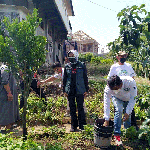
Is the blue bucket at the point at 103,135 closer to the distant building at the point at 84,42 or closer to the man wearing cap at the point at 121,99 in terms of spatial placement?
the man wearing cap at the point at 121,99

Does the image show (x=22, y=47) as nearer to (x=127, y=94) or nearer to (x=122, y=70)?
(x=127, y=94)

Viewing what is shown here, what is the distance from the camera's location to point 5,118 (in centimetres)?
474

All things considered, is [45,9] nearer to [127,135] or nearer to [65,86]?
[65,86]

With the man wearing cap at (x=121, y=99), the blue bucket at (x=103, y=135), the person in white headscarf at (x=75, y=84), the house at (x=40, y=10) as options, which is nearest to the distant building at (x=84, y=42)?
the house at (x=40, y=10)

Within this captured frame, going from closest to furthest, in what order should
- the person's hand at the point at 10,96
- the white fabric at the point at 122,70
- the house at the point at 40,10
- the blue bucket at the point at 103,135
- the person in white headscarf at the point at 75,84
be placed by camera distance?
1. the blue bucket at the point at 103,135
2. the white fabric at the point at 122,70
3. the person in white headscarf at the point at 75,84
4. the person's hand at the point at 10,96
5. the house at the point at 40,10

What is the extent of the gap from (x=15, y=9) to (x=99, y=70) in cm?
523

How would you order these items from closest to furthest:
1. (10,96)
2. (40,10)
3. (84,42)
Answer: (10,96) → (40,10) → (84,42)

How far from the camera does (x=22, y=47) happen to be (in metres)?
3.61

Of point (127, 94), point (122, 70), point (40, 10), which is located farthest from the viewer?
point (40, 10)

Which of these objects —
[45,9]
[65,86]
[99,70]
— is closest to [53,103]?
[65,86]

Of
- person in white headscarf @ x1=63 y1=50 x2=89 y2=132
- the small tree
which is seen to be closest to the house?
person in white headscarf @ x1=63 y1=50 x2=89 y2=132

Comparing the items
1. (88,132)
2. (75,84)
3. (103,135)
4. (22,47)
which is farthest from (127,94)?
(22,47)

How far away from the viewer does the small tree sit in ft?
11.8

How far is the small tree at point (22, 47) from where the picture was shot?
3594 millimetres
